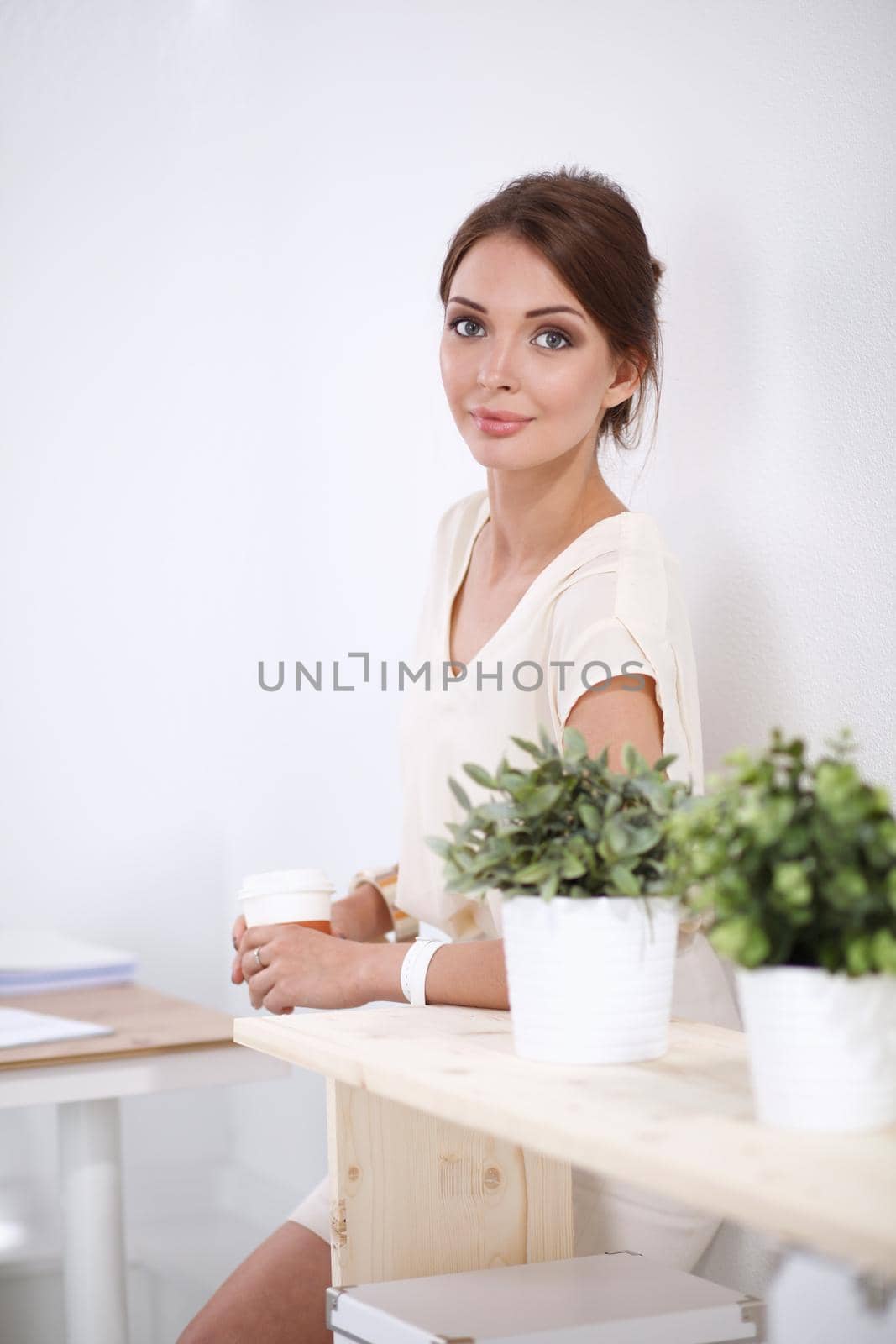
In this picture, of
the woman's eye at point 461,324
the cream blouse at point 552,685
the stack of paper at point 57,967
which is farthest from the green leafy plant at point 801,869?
the stack of paper at point 57,967

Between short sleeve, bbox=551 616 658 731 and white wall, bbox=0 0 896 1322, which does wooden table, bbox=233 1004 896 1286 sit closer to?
short sleeve, bbox=551 616 658 731

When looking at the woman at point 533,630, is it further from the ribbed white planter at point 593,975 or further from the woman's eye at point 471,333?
the ribbed white planter at point 593,975

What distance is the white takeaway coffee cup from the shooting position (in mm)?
1261

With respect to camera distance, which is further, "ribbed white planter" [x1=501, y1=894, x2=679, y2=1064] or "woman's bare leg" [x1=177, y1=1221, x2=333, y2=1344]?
"woman's bare leg" [x1=177, y1=1221, x2=333, y2=1344]

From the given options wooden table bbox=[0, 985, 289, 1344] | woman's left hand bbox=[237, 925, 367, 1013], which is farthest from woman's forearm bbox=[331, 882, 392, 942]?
woman's left hand bbox=[237, 925, 367, 1013]

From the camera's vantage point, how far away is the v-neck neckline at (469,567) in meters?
1.29

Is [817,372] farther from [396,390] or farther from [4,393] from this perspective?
[4,393]

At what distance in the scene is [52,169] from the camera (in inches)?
94.3

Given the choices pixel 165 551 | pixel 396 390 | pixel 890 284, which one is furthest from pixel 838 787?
pixel 165 551

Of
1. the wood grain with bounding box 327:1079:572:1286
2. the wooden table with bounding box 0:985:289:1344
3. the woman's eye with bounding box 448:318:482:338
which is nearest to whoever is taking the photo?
the wood grain with bounding box 327:1079:572:1286

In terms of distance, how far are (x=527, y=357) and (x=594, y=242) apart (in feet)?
0.38

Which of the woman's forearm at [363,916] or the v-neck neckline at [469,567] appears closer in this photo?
the v-neck neckline at [469,567]

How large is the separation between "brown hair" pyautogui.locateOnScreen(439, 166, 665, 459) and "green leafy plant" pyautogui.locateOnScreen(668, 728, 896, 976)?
0.70m

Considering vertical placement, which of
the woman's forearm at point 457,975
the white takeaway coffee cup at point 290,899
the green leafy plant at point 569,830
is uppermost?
the green leafy plant at point 569,830
